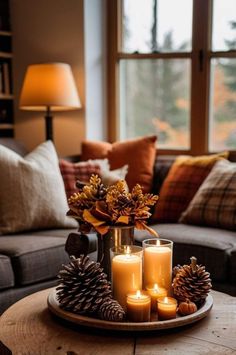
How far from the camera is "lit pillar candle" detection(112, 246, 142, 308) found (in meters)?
1.44

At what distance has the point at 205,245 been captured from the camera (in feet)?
7.82

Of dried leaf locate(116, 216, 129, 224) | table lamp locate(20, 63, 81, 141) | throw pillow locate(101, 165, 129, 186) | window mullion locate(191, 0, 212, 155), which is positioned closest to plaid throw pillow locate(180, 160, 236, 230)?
throw pillow locate(101, 165, 129, 186)

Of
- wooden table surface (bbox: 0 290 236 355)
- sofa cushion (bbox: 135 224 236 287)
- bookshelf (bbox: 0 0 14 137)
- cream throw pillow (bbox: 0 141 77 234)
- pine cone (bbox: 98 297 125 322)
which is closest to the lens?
wooden table surface (bbox: 0 290 236 355)

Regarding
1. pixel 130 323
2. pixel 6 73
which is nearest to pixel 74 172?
pixel 6 73

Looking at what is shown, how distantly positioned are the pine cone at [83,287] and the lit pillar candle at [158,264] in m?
0.13

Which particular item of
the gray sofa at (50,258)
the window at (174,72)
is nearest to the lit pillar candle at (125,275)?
the gray sofa at (50,258)

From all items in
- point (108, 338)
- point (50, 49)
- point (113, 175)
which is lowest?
point (108, 338)

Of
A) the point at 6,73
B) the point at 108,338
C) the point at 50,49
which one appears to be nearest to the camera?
the point at 108,338

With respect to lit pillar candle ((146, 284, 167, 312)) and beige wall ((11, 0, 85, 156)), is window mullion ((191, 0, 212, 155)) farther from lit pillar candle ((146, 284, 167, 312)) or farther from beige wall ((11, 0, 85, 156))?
A: lit pillar candle ((146, 284, 167, 312))

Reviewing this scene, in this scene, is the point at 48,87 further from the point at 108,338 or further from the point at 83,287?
the point at 108,338

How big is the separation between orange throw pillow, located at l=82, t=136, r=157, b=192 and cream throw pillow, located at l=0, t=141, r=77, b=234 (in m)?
0.57

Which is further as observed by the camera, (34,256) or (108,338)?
(34,256)

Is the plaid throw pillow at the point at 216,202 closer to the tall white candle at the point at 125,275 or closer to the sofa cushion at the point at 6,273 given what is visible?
the sofa cushion at the point at 6,273

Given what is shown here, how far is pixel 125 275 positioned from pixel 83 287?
12cm
